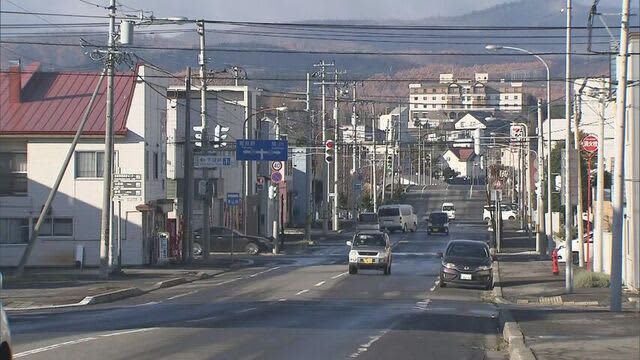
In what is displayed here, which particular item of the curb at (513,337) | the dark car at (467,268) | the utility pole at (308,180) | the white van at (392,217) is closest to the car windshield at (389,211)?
the white van at (392,217)

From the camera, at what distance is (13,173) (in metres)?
49.7

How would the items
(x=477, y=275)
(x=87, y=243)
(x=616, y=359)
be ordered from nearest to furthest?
(x=616, y=359)
(x=477, y=275)
(x=87, y=243)

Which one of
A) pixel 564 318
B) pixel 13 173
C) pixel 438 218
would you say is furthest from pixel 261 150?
pixel 564 318

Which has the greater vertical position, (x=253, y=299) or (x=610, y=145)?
(x=610, y=145)

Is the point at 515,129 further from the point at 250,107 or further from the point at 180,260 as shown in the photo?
the point at 180,260

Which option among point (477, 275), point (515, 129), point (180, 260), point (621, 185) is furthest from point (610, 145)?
point (515, 129)

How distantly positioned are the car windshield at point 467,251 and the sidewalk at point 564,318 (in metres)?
1.31

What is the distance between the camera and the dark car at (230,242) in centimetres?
6239

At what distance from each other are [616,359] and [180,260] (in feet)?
127

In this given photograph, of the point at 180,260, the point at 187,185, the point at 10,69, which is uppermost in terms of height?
the point at 10,69

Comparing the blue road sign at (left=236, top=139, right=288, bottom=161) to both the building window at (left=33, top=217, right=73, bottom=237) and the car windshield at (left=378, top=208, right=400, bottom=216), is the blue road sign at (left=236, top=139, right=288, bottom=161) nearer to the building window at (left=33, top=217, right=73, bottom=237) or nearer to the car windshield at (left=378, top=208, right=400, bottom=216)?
the building window at (left=33, top=217, right=73, bottom=237)

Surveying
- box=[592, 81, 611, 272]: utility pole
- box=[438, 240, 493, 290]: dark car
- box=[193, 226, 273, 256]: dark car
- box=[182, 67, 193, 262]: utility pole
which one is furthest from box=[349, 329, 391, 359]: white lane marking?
box=[193, 226, 273, 256]: dark car

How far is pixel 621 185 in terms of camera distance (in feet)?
83.6

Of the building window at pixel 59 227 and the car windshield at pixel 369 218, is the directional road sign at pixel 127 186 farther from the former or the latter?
the car windshield at pixel 369 218
